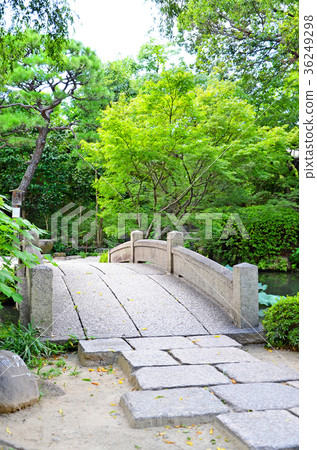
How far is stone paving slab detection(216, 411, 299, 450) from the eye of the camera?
8.50 feet

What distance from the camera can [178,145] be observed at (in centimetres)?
1004

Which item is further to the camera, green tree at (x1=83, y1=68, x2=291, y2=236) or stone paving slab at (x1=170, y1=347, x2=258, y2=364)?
green tree at (x1=83, y1=68, x2=291, y2=236)

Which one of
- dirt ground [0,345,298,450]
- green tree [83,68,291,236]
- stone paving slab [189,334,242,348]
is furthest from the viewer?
green tree [83,68,291,236]

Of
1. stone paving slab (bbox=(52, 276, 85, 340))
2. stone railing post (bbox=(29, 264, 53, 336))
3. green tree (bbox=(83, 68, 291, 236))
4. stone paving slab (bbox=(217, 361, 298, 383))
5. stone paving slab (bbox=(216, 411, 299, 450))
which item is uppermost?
green tree (bbox=(83, 68, 291, 236))

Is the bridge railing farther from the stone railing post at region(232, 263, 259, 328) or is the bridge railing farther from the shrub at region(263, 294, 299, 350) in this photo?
the shrub at region(263, 294, 299, 350)

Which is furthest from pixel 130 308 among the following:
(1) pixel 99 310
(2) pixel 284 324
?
(2) pixel 284 324

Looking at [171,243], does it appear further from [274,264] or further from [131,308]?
[274,264]

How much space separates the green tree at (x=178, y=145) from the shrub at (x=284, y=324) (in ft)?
17.9

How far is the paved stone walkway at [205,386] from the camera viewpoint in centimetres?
291

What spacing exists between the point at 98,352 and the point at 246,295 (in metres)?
2.23

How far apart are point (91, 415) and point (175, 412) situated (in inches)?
26.7

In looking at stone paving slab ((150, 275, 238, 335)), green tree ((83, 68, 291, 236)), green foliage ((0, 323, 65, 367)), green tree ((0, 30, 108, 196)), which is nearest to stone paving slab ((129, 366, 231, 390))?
green foliage ((0, 323, 65, 367))

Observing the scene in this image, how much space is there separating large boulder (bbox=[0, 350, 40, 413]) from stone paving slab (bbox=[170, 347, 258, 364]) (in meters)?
1.56
